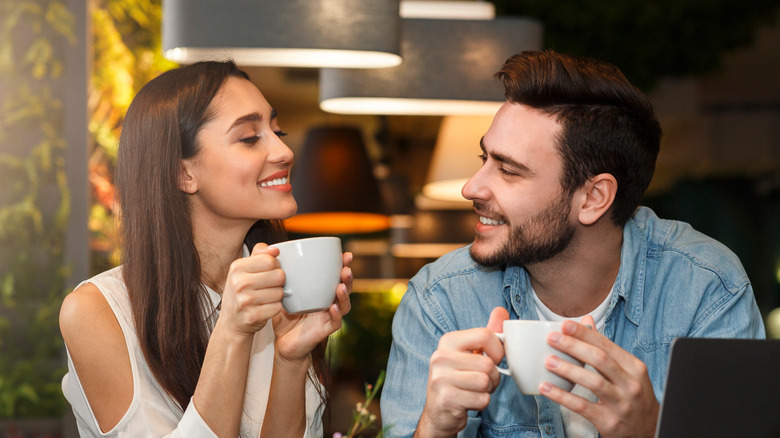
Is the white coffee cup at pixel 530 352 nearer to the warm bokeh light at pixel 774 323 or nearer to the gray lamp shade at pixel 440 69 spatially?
the gray lamp shade at pixel 440 69

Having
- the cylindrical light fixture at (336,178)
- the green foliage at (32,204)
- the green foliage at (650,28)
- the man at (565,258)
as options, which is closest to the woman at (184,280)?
the man at (565,258)

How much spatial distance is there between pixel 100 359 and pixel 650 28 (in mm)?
4411

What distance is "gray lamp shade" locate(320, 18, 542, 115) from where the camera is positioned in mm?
2146

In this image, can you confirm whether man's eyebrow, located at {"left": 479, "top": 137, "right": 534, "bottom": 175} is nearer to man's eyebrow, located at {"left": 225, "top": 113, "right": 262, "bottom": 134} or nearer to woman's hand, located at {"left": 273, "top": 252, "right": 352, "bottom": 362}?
woman's hand, located at {"left": 273, "top": 252, "right": 352, "bottom": 362}

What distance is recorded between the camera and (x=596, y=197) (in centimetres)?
170

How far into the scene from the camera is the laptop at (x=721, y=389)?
95 centimetres

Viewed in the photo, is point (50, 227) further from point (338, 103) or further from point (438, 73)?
point (438, 73)

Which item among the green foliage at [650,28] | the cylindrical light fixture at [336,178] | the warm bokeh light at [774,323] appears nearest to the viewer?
the cylindrical light fixture at [336,178]

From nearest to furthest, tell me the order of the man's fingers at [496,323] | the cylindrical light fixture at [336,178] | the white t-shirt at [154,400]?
the man's fingers at [496,323]
the white t-shirt at [154,400]
the cylindrical light fixture at [336,178]

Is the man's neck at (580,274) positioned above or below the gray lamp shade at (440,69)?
below

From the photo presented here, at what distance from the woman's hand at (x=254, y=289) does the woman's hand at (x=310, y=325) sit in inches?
6.8

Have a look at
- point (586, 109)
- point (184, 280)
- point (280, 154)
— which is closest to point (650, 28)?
point (586, 109)

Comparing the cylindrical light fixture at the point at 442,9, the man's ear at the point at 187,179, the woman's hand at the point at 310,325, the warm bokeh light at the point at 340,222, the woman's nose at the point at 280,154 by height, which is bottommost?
the warm bokeh light at the point at 340,222

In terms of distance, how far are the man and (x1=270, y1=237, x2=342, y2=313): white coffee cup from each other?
344 mm
